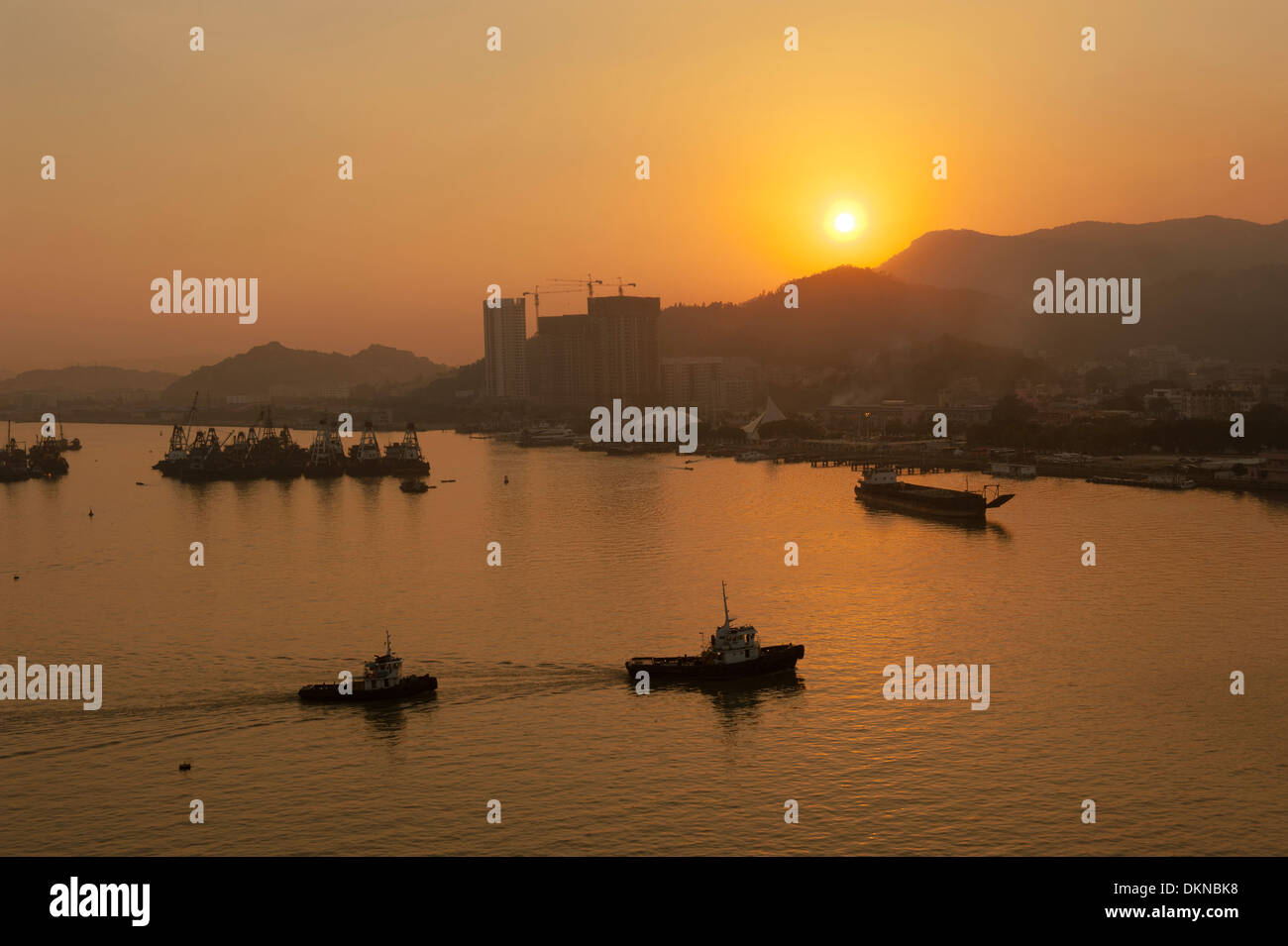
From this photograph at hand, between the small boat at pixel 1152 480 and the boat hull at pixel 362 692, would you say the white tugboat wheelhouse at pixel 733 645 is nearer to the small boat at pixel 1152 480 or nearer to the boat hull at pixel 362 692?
the boat hull at pixel 362 692

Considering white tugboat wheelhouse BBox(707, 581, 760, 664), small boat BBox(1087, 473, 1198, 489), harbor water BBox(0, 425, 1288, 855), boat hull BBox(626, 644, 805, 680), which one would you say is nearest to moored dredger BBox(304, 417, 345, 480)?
harbor water BBox(0, 425, 1288, 855)

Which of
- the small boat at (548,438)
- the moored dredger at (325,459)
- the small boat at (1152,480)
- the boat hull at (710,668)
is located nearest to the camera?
the boat hull at (710,668)

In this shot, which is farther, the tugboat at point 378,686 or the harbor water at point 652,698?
the tugboat at point 378,686

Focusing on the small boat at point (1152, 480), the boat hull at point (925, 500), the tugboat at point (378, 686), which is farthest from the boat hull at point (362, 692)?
the small boat at point (1152, 480)

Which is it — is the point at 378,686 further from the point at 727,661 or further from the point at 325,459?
the point at 325,459

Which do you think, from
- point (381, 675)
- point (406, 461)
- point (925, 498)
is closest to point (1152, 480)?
point (925, 498)

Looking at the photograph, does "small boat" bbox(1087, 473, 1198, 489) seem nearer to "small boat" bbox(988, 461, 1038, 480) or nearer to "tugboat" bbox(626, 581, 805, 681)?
"small boat" bbox(988, 461, 1038, 480)
